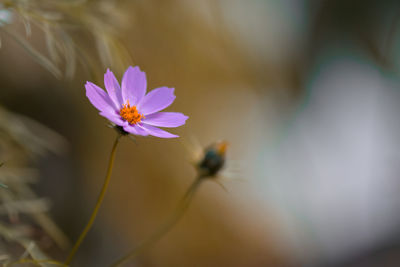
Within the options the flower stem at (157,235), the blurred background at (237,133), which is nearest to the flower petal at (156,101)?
the flower stem at (157,235)

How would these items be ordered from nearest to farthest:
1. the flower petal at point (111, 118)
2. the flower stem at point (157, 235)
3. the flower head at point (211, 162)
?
the flower petal at point (111, 118) < the flower stem at point (157, 235) < the flower head at point (211, 162)

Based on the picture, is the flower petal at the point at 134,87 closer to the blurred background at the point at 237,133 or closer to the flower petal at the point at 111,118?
the flower petal at the point at 111,118

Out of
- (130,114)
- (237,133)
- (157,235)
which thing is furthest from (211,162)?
(237,133)

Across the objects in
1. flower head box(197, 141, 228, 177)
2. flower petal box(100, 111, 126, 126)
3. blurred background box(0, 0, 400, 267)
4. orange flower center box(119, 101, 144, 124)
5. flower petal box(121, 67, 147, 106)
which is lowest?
flower petal box(100, 111, 126, 126)

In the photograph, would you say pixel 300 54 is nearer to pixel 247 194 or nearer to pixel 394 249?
pixel 247 194

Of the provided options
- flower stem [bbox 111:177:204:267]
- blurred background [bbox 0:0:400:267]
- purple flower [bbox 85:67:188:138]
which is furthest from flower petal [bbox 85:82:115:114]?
blurred background [bbox 0:0:400:267]

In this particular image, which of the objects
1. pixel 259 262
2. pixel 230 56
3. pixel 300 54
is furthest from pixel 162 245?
pixel 300 54

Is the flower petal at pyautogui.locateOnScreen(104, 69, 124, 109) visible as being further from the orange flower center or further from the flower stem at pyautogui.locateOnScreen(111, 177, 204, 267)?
the flower stem at pyautogui.locateOnScreen(111, 177, 204, 267)

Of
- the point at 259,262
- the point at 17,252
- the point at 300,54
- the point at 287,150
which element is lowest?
the point at 17,252
